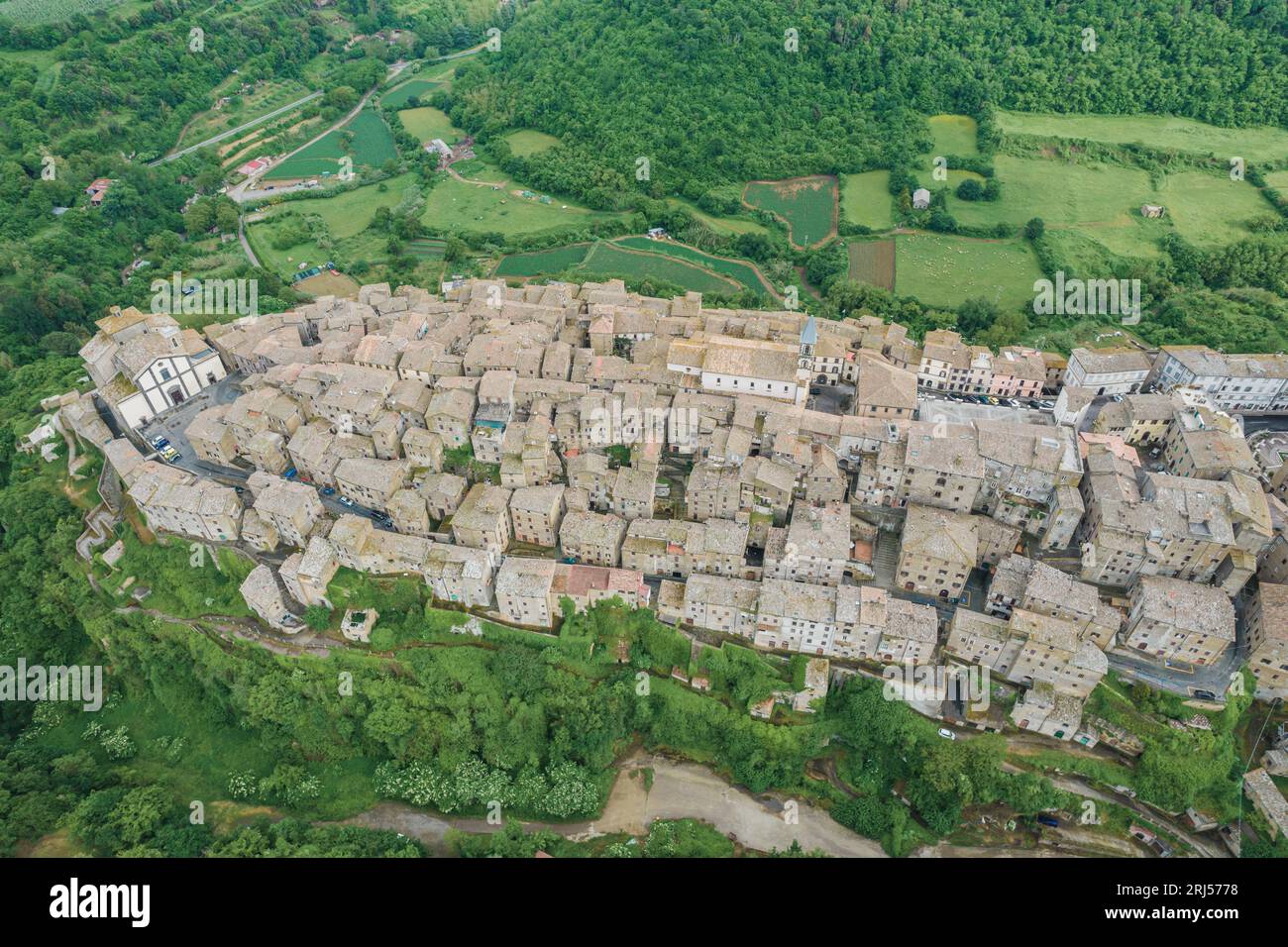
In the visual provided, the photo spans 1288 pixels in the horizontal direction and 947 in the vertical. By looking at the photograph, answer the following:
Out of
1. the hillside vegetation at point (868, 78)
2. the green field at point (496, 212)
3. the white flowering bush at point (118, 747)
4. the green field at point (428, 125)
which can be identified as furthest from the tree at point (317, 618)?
the green field at point (428, 125)

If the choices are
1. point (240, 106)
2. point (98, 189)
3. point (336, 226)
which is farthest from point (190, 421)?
point (240, 106)

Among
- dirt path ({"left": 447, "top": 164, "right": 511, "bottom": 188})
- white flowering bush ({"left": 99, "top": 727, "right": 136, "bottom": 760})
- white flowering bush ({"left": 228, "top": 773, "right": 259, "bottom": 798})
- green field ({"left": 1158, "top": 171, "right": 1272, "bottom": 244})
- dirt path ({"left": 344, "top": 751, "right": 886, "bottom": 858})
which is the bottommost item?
white flowering bush ({"left": 99, "top": 727, "right": 136, "bottom": 760})

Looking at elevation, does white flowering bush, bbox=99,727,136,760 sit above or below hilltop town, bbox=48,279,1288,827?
below

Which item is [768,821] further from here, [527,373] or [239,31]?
[239,31]

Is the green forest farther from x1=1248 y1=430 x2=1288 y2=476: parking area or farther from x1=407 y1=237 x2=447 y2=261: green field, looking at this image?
x1=1248 y1=430 x2=1288 y2=476: parking area

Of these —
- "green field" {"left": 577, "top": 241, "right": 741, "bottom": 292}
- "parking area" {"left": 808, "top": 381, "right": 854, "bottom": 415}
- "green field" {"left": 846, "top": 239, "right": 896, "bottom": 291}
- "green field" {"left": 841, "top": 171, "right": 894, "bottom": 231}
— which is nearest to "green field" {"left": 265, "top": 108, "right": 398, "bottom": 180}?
"green field" {"left": 577, "top": 241, "right": 741, "bottom": 292}

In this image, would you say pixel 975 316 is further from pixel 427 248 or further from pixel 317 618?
pixel 427 248

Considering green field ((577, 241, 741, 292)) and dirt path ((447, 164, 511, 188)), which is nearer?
green field ((577, 241, 741, 292))
